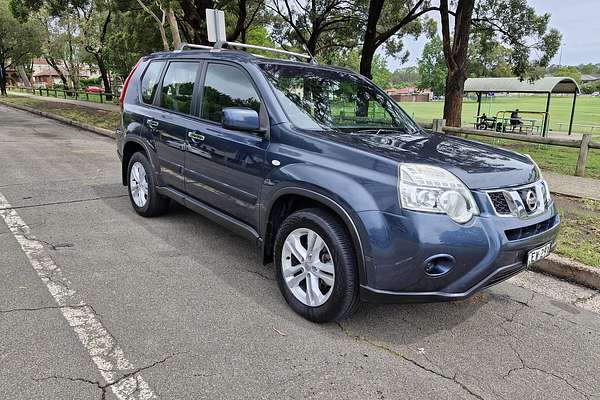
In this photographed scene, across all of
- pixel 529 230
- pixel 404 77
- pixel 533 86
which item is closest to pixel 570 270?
pixel 529 230

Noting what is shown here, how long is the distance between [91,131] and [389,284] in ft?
45.7

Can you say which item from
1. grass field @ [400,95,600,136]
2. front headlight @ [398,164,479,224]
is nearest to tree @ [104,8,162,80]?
grass field @ [400,95,600,136]

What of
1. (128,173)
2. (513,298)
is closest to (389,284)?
(513,298)

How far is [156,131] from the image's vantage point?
16.4 feet

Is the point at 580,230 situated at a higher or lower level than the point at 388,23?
lower

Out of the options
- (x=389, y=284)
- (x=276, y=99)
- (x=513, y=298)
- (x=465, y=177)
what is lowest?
(x=513, y=298)

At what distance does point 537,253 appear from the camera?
312cm

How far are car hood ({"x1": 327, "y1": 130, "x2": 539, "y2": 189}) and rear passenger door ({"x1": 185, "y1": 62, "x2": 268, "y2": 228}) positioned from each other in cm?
72

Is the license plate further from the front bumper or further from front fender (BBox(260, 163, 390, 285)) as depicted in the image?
front fender (BBox(260, 163, 390, 285))

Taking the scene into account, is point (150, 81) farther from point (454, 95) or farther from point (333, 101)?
point (454, 95)

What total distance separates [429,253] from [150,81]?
3.98 meters

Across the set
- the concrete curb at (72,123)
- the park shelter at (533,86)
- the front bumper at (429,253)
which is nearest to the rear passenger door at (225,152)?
the front bumper at (429,253)

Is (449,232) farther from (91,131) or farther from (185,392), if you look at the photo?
(91,131)

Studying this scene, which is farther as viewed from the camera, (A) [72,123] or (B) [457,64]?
(A) [72,123]
